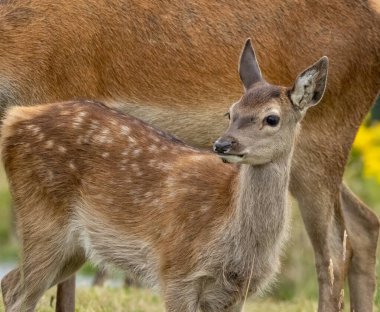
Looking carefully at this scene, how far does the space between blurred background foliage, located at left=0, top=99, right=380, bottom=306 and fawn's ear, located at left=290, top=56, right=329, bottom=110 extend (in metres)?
2.22

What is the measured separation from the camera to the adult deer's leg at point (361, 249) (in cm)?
893

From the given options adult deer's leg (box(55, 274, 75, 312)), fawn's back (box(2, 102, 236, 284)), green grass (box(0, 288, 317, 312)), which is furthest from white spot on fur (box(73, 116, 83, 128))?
green grass (box(0, 288, 317, 312))

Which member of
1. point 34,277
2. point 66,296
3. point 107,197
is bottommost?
point 66,296

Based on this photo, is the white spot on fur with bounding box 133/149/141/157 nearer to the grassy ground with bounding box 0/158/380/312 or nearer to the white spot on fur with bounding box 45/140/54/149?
the white spot on fur with bounding box 45/140/54/149

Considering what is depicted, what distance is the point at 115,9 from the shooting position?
838 cm

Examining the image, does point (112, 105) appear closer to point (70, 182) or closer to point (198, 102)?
point (198, 102)

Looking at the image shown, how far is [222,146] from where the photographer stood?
20.8 ft

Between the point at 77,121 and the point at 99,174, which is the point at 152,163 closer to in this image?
the point at 99,174

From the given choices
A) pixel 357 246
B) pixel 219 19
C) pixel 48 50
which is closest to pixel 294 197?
pixel 357 246

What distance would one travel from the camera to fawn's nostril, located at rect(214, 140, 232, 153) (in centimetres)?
634

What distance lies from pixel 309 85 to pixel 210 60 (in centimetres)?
173

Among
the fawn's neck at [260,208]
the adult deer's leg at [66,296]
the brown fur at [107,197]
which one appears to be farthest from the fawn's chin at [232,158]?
the adult deer's leg at [66,296]

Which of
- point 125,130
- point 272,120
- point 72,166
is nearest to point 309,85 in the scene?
point 272,120

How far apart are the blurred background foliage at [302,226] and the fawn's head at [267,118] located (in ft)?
7.08
